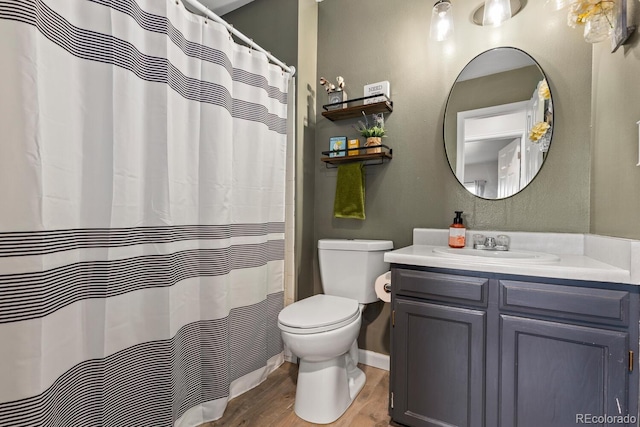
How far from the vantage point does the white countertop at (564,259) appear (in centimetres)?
94

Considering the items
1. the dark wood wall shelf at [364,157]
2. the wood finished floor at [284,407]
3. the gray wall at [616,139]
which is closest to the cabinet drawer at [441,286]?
the gray wall at [616,139]

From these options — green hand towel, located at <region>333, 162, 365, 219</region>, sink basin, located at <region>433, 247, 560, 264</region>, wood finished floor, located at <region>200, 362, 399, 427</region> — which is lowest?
wood finished floor, located at <region>200, 362, 399, 427</region>

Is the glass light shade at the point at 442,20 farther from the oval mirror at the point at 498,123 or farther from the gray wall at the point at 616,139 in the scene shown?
the gray wall at the point at 616,139

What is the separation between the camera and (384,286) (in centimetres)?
161

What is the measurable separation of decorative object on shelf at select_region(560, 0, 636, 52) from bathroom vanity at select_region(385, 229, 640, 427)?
2.55 feet

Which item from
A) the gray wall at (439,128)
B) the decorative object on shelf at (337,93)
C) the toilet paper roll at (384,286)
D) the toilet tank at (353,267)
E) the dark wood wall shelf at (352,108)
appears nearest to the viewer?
the gray wall at (439,128)

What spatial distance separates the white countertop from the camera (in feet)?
3.08

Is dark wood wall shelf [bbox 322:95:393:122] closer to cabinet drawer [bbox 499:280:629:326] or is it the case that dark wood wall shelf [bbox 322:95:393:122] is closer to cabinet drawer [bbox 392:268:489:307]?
cabinet drawer [bbox 392:268:489:307]

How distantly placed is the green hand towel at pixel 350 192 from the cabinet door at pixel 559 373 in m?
1.03

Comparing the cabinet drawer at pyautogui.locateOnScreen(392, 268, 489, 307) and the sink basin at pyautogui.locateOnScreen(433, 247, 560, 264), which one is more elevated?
the sink basin at pyautogui.locateOnScreen(433, 247, 560, 264)

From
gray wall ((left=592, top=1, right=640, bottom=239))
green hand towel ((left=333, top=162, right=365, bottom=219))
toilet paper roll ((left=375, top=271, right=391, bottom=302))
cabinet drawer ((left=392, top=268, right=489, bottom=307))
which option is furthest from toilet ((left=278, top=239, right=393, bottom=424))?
gray wall ((left=592, top=1, right=640, bottom=239))

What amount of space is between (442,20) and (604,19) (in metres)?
0.74
